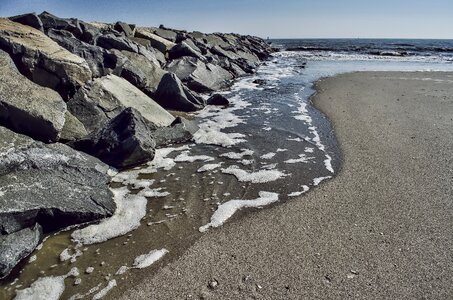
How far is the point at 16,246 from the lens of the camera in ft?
12.9

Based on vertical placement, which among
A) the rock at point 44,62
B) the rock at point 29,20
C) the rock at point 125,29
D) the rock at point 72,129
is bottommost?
the rock at point 72,129

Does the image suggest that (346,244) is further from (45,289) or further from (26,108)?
(26,108)

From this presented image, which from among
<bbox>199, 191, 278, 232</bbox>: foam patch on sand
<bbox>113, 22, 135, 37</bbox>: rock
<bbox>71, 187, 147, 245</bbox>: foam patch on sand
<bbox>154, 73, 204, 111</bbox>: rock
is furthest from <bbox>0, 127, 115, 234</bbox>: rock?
<bbox>113, 22, 135, 37</bbox>: rock

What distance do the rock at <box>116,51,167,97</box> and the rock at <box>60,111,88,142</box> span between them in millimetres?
3587

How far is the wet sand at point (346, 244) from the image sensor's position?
3322 mm

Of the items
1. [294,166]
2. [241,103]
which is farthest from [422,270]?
[241,103]

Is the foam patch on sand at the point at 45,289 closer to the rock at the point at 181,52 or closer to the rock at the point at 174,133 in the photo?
the rock at the point at 174,133

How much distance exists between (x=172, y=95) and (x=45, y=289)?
809cm

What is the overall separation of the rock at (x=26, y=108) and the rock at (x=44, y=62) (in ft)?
2.91

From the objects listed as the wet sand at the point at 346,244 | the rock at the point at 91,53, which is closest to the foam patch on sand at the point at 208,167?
the wet sand at the point at 346,244

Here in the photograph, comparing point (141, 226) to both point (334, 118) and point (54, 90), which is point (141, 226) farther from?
point (334, 118)

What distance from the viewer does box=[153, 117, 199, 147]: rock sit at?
7.86m

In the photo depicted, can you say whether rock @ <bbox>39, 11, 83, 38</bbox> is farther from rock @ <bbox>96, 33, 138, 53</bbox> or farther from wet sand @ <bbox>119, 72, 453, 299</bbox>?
wet sand @ <bbox>119, 72, 453, 299</bbox>

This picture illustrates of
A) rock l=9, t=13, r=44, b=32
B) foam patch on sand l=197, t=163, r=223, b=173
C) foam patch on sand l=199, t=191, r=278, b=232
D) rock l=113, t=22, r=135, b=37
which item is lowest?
foam patch on sand l=199, t=191, r=278, b=232
